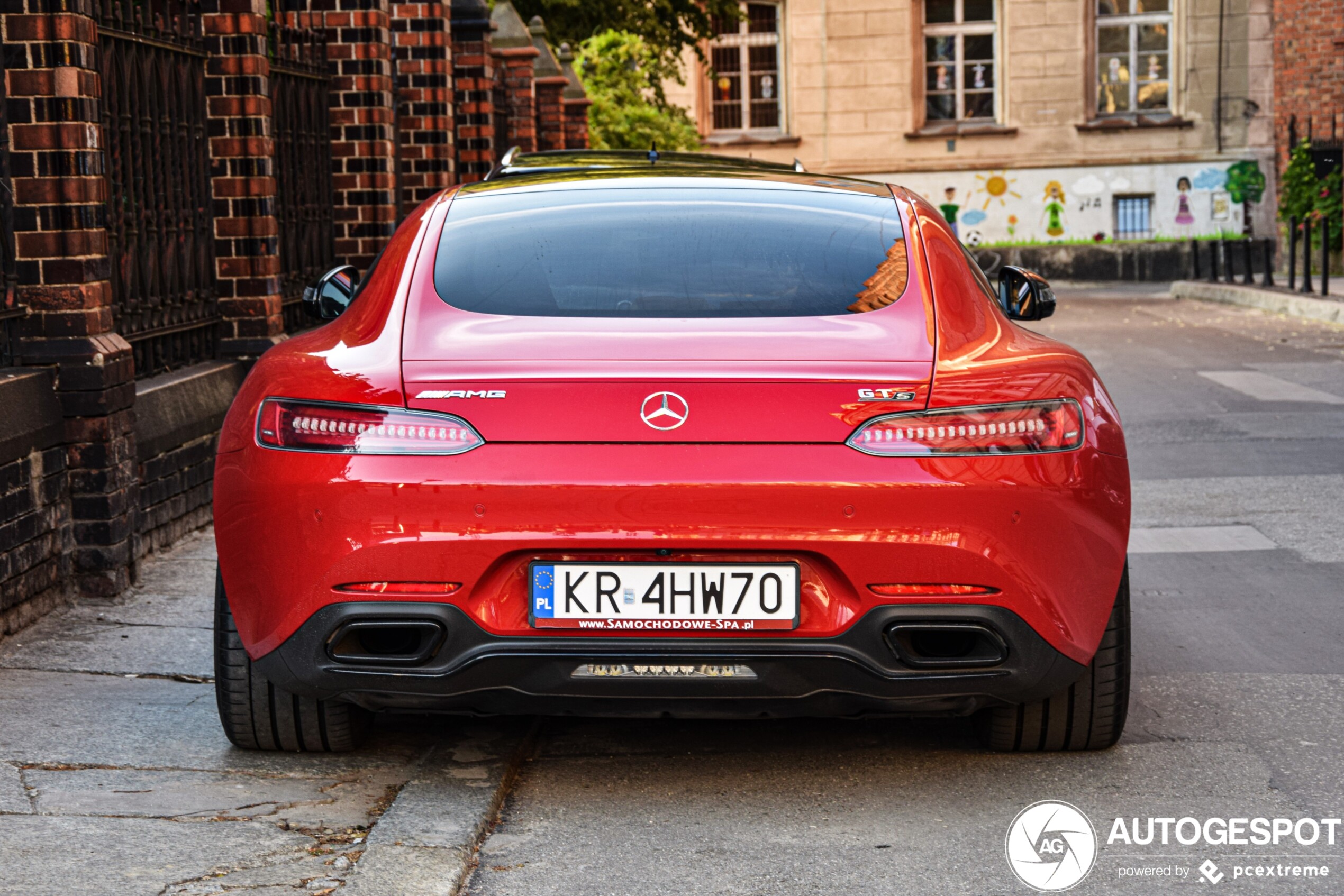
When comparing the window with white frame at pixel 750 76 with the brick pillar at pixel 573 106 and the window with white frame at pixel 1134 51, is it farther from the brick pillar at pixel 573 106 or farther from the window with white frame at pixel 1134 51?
the brick pillar at pixel 573 106

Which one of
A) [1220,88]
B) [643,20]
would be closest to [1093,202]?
[1220,88]

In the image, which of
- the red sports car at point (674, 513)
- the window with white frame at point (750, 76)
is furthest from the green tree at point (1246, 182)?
the red sports car at point (674, 513)

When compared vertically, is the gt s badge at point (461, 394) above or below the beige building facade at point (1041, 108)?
below

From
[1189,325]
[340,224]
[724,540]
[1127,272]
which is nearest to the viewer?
[724,540]

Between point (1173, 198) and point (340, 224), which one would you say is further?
point (1173, 198)

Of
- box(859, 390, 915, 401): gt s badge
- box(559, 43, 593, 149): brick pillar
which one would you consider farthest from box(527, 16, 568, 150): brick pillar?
box(859, 390, 915, 401): gt s badge

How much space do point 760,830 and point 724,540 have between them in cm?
72

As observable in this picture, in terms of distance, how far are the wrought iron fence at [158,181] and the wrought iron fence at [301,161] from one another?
83 cm

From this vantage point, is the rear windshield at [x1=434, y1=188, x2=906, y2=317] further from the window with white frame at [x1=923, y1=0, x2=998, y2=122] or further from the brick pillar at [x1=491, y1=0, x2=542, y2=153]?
the window with white frame at [x1=923, y1=0, x2=998, y2=122]

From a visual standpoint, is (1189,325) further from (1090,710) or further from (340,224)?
(1090,710)

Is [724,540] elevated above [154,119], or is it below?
below

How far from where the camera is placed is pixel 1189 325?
21.3 metres

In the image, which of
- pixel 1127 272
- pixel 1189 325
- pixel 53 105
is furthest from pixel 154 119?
pixel 1127 272

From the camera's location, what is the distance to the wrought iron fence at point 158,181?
7.35m
